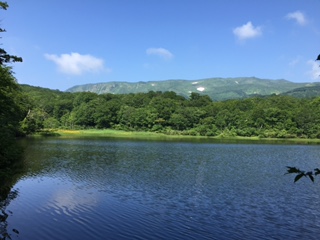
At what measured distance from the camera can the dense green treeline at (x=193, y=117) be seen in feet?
336

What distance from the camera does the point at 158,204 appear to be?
1716cm

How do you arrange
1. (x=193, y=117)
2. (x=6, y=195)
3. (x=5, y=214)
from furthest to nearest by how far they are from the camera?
(x=193, y=117) → (x=6, y=195) → (x=5, y=214)

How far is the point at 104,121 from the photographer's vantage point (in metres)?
121

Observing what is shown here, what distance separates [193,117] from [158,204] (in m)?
99.5

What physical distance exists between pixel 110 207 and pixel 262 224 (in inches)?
296

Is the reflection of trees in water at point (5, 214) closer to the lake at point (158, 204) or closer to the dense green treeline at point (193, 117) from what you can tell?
the lake at point (158, 204)

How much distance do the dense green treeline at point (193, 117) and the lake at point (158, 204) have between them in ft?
251

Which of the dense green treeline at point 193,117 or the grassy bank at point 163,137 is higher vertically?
the dense green treeline at point 193,117

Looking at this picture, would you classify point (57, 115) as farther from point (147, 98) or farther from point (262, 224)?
point (262, 224)

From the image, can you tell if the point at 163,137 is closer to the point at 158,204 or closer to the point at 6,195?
the point at 158,204

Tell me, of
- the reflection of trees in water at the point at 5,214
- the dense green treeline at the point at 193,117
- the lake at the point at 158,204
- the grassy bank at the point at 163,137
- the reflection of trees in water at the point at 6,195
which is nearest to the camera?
the reflection of trees in water at the point at 5,214

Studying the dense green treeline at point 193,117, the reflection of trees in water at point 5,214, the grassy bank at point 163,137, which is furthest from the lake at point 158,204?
the dense green treeline at point 193,117

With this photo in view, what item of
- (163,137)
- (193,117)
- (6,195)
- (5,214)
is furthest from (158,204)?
(193,117)

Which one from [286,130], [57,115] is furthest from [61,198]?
[57,115]
